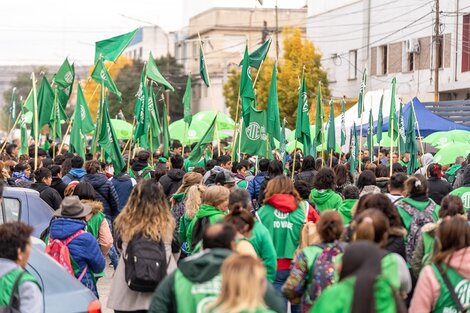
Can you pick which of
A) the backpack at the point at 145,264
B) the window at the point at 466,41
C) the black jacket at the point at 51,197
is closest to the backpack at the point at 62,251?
the backpack at the point at 145,264

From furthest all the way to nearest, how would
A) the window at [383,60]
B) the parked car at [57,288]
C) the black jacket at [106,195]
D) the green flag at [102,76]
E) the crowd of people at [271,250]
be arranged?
the window at [383,60] < the green flag at [102,76] < the black jacket at [106,195] < the parked car at [57,288] < the crowd of people at [271,250]

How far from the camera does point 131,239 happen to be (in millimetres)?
8133

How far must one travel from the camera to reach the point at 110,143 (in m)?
18.8

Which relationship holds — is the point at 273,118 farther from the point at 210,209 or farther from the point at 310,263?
the point at 310,263

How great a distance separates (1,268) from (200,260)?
4.66ft

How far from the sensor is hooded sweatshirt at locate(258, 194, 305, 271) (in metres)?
9.68

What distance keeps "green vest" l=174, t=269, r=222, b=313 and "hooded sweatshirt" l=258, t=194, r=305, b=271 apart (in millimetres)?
3757

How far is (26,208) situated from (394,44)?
42159mm

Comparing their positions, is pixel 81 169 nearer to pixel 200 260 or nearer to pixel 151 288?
pixel 151 288

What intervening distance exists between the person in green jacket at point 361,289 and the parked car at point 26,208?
526 cm

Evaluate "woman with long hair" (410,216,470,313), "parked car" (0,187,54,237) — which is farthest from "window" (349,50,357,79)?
"woman with long hair" (410,216,470,313)

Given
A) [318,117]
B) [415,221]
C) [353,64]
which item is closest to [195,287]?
[415,221]

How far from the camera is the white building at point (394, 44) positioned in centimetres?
4522

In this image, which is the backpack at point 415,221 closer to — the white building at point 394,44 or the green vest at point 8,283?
the green vest at point 8,283
